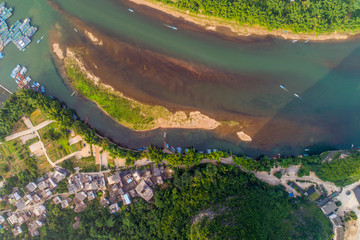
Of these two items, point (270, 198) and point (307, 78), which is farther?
point (307, 78)

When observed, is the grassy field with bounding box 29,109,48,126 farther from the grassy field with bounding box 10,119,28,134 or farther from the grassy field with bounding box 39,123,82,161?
the grassy field with bounding box 39,123,82,161

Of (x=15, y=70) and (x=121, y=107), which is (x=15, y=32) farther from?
(x=121, y=107)

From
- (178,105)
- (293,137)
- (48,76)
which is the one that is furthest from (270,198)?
(48,76)

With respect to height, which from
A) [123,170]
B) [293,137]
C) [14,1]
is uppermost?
[14,1]

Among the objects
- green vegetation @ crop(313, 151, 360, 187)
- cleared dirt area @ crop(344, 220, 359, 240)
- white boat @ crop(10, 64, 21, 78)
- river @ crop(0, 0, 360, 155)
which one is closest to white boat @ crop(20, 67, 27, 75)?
white boat @ crop(10, 64, 21, 78)

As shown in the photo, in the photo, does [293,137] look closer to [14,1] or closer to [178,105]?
[178,105]

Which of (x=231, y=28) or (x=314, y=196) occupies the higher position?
(x=231, y=28)

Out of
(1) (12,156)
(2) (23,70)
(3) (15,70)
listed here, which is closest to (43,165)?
(1) (12,156)
